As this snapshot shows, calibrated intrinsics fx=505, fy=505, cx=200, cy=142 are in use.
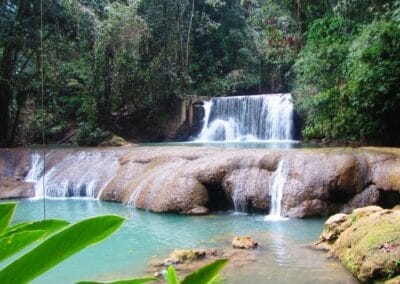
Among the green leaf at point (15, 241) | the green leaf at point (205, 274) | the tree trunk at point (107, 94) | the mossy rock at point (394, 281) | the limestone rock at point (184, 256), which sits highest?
the tree trunk at point (107, 94)

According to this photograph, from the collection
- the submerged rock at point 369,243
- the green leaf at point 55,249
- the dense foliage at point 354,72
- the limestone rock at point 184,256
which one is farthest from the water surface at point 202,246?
the green leaf at point 55,249

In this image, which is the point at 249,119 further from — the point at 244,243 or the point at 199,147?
the point at 244,243

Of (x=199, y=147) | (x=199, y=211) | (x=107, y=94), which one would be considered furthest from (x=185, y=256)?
(x=107, y=94)

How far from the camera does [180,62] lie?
2197 cm

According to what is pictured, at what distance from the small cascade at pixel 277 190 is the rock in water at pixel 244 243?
2.42m

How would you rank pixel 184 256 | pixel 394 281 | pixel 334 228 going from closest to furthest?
pixel 394 281 < pixel 184 256 < pixel 334 228

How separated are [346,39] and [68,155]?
7.97m

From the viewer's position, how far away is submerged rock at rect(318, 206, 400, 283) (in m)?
4.96

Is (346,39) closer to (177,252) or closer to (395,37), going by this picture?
(395,37)

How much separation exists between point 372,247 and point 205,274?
5.00 m

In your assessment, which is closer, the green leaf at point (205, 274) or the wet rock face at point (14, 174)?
the green leaf at point (205, 274)

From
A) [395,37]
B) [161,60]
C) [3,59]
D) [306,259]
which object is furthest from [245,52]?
[306,259]

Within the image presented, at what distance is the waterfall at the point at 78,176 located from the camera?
40.7ft

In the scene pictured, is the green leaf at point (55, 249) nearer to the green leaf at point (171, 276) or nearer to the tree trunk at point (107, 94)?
the green leaf at point (171, 276)
